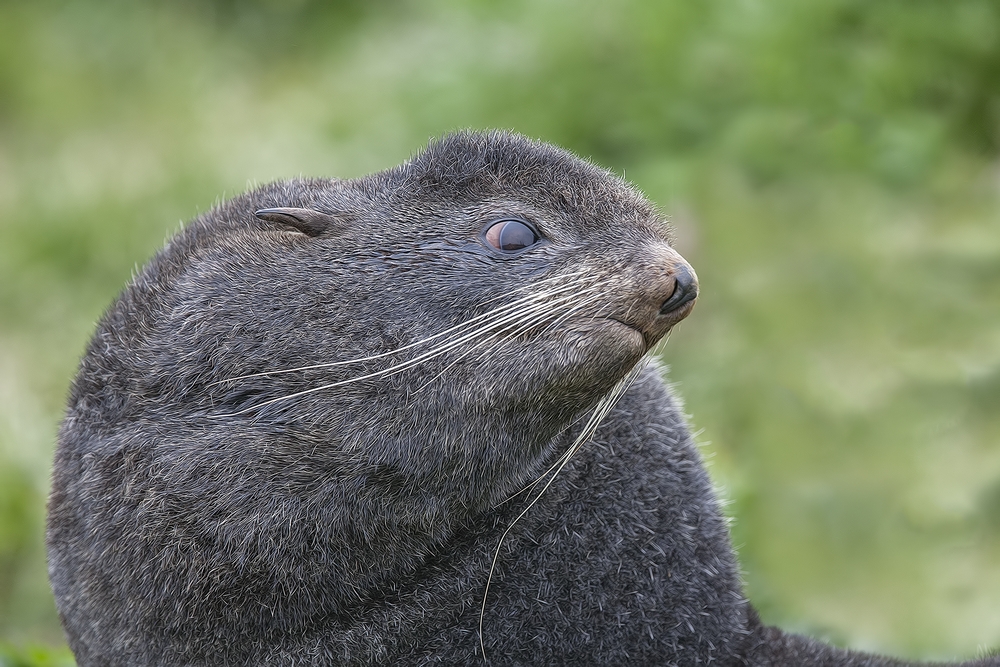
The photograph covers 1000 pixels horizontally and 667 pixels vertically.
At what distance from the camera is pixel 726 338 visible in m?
7.51

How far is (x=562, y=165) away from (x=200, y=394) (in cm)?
122

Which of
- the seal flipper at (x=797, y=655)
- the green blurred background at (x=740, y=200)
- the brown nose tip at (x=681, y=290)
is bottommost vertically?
the seal flipper at (x=797, y=655)

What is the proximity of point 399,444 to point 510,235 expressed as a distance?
2.14 feet

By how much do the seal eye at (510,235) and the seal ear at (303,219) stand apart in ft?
1.56

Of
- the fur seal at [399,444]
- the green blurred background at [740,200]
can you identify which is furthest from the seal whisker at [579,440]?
the green blurred background at [740,200]

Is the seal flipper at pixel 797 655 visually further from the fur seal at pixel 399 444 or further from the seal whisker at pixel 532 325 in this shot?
the seal whisker at pixel 532 325

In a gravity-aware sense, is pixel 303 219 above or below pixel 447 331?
above

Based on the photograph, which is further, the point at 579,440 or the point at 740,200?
the point at 740,200

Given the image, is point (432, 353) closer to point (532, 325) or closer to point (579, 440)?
point (532, 325)

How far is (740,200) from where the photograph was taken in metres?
7.82

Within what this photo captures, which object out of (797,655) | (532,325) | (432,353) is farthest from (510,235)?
(797,655)

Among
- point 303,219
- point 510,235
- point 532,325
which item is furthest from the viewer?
point 303,219

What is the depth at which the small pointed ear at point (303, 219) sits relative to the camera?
3256mm

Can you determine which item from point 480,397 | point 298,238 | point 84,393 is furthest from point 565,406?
point 84,393
